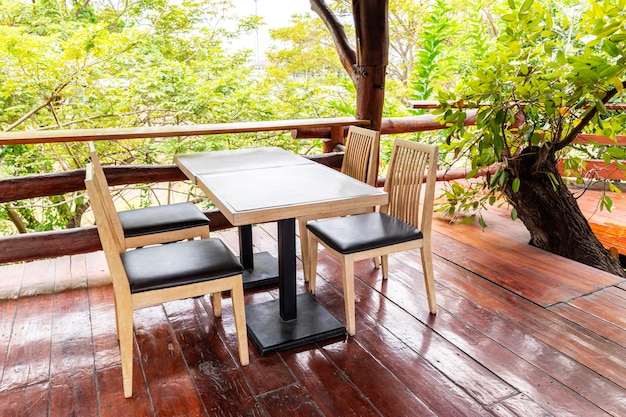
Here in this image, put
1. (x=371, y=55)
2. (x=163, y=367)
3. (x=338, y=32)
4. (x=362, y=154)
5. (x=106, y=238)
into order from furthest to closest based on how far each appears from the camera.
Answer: (x=338, y=32), (x=371, y=55), (x=362, y=154), (x=163, y=367), (x=106, y=238)

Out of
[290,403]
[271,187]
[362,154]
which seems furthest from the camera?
[362,154]

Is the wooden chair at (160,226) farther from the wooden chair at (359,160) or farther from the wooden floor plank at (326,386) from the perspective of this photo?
the wooden floor plank at (326,386)

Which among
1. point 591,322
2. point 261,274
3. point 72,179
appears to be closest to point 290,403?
point 261,274

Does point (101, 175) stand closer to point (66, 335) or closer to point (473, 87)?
point (66, 335)

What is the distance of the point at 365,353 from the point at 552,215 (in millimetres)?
1980

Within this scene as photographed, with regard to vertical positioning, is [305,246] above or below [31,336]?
above

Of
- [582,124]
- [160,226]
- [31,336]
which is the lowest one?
[31,336]

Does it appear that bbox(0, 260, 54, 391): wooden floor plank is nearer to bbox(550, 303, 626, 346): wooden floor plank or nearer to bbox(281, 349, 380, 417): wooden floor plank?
bbox(281, 349, 380, 417): wooden floor plank

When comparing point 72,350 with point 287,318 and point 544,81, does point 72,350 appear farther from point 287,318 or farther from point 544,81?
point 544,81

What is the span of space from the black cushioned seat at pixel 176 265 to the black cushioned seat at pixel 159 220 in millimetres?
354

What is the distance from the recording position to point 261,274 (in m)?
2.86

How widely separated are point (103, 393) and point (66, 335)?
1.93ft

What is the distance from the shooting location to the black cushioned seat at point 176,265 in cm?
182

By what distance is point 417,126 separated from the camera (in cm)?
409
